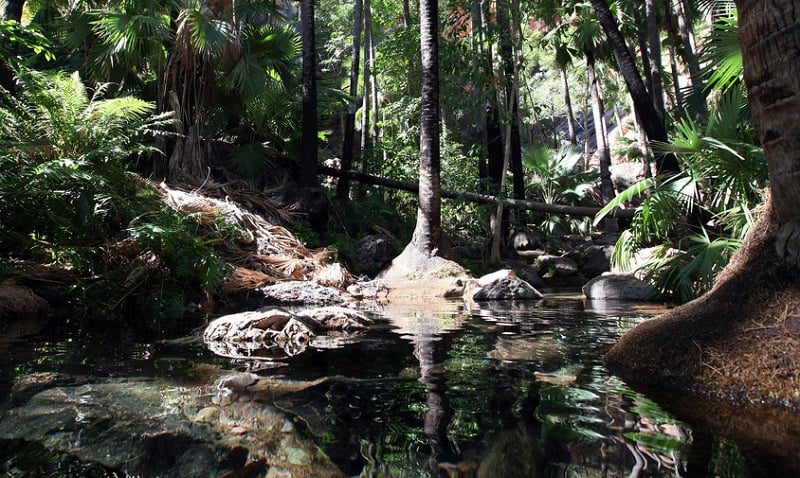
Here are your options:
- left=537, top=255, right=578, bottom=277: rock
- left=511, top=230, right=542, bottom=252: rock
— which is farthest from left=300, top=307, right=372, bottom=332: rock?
left=511, top=230, right=542, bottom=252: rock

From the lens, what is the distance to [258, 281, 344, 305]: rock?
6.96 metres

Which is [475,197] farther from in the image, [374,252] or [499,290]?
[499,290]

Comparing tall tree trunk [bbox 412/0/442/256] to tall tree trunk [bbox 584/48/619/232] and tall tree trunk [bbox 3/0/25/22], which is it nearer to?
tall tree trunk [bbox 3/0/25/22]

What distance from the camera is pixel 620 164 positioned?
28.5m

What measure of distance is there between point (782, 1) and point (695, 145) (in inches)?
140

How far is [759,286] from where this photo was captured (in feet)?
9.10

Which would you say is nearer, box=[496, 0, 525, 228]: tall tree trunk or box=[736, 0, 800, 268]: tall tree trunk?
Answer: box=[736, 0, 800, 268]: tall tree trunk

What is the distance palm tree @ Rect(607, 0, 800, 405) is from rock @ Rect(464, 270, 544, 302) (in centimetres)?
506

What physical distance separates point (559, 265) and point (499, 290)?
5498 mm

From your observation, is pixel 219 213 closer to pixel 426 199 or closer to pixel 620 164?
pixel 426 199

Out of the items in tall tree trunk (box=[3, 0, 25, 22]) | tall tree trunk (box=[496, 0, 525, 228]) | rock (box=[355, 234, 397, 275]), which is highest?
tall tree trunk (box=[496, 0, 525, 228])

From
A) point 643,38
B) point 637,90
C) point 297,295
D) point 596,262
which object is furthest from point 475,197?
point 643,38

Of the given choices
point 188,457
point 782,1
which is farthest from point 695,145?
point 188,457

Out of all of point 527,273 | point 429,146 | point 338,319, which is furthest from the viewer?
point 527,273
